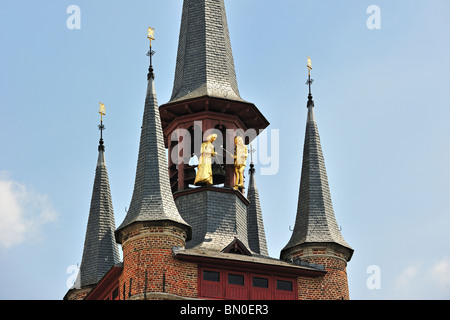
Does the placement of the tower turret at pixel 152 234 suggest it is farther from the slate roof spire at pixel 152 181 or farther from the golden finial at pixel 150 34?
the golden finial at pixel 150 34

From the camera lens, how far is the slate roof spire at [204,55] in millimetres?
83250

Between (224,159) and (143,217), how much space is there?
956cm

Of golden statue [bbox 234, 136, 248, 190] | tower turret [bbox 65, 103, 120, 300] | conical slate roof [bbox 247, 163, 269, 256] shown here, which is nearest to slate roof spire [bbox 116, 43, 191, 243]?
golden statue [bbox 234, 136, 248, 190]

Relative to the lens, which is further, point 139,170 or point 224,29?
point 224,29

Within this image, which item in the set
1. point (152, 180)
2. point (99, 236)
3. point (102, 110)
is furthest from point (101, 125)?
point (152, 180)

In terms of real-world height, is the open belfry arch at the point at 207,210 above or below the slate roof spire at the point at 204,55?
below

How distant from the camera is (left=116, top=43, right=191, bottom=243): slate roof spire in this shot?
74.1 m

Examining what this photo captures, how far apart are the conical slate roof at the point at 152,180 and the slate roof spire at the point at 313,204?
23.3ft

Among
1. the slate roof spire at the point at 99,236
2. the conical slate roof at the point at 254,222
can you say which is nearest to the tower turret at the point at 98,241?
the slate roof spire at the point at 99,236
